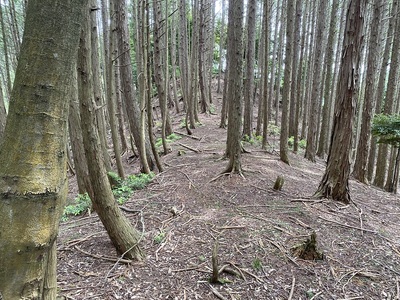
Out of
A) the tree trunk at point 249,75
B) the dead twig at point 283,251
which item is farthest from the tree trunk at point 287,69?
the dead twig at point 283,251

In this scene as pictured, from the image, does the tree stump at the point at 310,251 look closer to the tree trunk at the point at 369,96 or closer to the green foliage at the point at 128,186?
the green foliage at the point at 128,186

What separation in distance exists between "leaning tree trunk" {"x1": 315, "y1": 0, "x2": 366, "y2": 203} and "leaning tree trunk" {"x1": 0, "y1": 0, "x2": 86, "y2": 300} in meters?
5.15

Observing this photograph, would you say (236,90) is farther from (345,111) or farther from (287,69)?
(287,69)

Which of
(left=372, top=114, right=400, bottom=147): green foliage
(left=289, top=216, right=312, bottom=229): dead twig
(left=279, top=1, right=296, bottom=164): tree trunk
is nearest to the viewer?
(left=289, top=216, right=312, bottom=229): dead twig

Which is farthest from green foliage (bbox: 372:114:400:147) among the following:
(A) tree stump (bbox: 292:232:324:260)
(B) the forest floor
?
(A) tree stump (bbox: 292:232:324:260)

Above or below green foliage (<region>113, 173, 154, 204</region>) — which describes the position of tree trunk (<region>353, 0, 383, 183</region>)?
above

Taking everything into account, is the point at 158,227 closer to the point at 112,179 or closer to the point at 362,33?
the point at 112,179

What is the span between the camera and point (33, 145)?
1.02 m

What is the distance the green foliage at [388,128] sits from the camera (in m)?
6.78

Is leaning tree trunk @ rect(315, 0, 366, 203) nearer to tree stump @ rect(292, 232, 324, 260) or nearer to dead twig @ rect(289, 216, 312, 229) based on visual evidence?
dead twig @ rect(289, 216, 312, 229)

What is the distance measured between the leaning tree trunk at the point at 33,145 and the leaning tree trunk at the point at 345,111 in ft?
16.9

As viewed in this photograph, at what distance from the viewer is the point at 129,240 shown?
3326mm

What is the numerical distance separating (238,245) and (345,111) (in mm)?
3289

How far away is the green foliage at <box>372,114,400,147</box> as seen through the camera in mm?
6781
